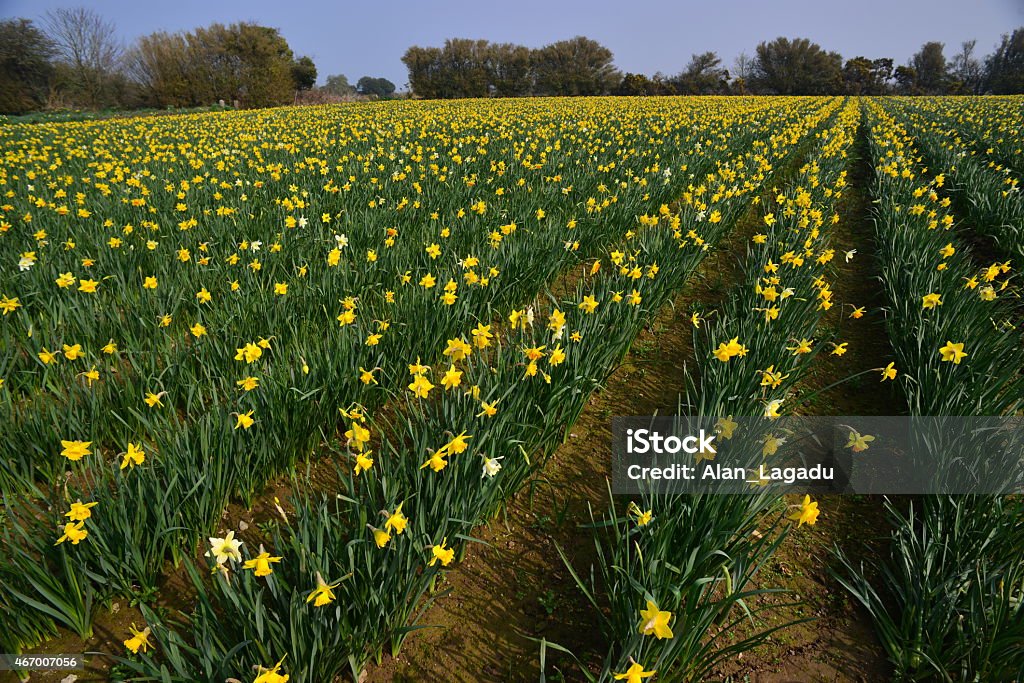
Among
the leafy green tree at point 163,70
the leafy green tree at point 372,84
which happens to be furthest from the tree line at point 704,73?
the leafy green tree at point 372,84

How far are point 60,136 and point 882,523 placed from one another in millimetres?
17952

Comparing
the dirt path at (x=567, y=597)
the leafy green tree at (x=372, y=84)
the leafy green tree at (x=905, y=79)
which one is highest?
the leafy green tree at (x=372, y=84)

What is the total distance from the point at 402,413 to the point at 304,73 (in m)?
54.3

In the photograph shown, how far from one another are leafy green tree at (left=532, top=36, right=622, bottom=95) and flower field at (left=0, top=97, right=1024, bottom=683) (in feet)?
165

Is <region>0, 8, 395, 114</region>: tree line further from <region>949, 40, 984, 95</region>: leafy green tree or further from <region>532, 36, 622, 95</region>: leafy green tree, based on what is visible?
<region>949, 40, 984, 95</region>: leafy green tree

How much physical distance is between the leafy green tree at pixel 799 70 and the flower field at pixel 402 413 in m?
65.5

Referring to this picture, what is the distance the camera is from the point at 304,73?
46.9 metres

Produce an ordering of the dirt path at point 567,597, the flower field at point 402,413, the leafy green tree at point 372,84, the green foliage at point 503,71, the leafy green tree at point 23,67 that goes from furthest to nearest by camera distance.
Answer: the leafy green tree at point 372,84 < the green foliage at point 503,71 < the leafy green tree at point 23,67 < the dirt path at point 567,597 < the flower field at point 402,413

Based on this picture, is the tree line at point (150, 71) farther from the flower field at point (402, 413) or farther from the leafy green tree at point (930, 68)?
the leafy green tree at point (930, 68)

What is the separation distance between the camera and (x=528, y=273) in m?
4.30

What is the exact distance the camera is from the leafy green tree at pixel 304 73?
46188mm

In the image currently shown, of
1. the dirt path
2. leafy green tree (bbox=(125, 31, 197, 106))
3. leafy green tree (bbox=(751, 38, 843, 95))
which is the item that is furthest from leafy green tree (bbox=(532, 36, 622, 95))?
the dirt path

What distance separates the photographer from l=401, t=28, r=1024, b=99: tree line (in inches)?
1977

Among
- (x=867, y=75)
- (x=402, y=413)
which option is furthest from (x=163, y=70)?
(x=867, y=75)
